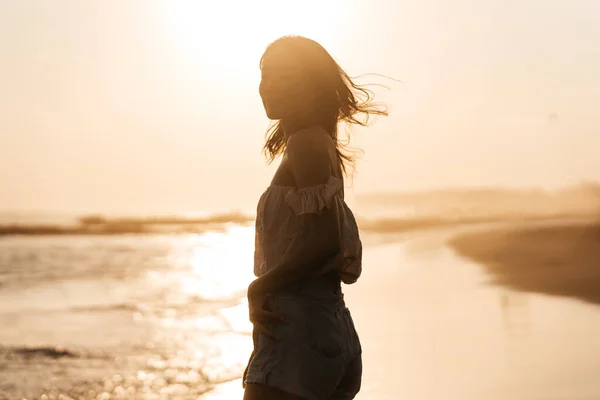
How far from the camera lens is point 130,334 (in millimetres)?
14148

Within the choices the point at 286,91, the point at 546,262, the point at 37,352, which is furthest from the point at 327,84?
the point at 546,262

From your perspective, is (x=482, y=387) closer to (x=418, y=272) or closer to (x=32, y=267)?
(x=418, y=272)

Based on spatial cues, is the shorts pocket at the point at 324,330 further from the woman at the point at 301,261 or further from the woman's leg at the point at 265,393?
the woman's leg at the point at 265,393

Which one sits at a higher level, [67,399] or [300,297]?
[300,297]

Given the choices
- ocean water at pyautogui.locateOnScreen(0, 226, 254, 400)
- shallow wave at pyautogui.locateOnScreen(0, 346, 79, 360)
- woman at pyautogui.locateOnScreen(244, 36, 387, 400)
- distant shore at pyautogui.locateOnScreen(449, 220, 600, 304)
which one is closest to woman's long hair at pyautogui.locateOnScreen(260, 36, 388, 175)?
woman at pyautogui.locateOnScreen(244, 36, 387, 400)

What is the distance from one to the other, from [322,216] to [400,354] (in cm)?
709

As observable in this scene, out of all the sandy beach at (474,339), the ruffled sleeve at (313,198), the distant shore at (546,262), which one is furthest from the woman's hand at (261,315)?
the distant shore at (546,262)

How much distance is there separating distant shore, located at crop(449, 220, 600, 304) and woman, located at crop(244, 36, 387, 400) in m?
12.0

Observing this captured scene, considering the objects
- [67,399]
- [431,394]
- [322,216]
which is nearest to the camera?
[322,216]

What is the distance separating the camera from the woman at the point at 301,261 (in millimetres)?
2570

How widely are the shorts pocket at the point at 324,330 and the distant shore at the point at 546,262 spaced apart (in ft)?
39.4

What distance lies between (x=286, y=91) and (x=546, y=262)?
74.5 ft

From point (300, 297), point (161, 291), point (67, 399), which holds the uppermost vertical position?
point (300, 297)

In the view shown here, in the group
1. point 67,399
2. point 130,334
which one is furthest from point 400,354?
point 130,334
